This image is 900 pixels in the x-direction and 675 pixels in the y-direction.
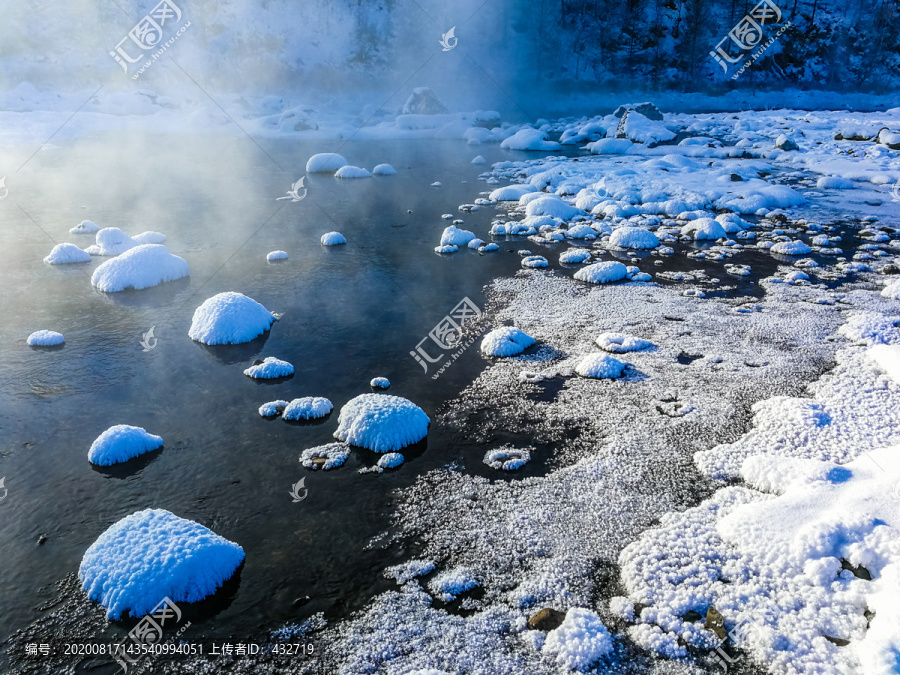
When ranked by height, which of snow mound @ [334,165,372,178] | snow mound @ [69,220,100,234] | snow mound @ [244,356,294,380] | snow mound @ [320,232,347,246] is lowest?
snow mound @ [69,220,100,234]

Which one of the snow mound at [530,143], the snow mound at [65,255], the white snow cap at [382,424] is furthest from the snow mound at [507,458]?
the snow mound at [530,143]

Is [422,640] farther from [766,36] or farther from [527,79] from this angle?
[766,36]

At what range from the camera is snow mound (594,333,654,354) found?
8.52 metres

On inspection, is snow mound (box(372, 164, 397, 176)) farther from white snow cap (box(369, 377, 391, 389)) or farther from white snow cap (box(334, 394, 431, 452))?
white snow cap (box(334, 394, 431, 452))

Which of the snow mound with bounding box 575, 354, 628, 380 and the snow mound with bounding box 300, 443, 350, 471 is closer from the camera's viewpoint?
the snow mound with bounding box 300, 443, 350, 471

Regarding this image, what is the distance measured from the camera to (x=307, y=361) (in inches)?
329

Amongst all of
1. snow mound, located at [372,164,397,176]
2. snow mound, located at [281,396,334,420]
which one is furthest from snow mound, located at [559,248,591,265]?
snow mound, located at [372,164,397,176]

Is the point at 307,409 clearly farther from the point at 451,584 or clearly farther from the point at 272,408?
the point at 451,584

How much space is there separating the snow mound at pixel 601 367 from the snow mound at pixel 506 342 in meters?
0.97

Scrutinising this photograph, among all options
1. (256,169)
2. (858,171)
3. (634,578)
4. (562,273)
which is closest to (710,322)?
(562,273)

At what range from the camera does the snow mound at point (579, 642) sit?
3.94 m

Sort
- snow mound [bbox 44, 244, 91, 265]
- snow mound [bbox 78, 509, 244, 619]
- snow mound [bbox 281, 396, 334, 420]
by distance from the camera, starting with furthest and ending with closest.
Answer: snow mound [bbox 44, 244, 91, 265] < snow mound [bbox 281, 396, 334, 420] < snow mound [bbox 78, 509, 244, 619]

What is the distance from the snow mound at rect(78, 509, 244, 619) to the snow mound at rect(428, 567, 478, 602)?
5.62 ft

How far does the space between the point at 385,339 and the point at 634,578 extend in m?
5.47
